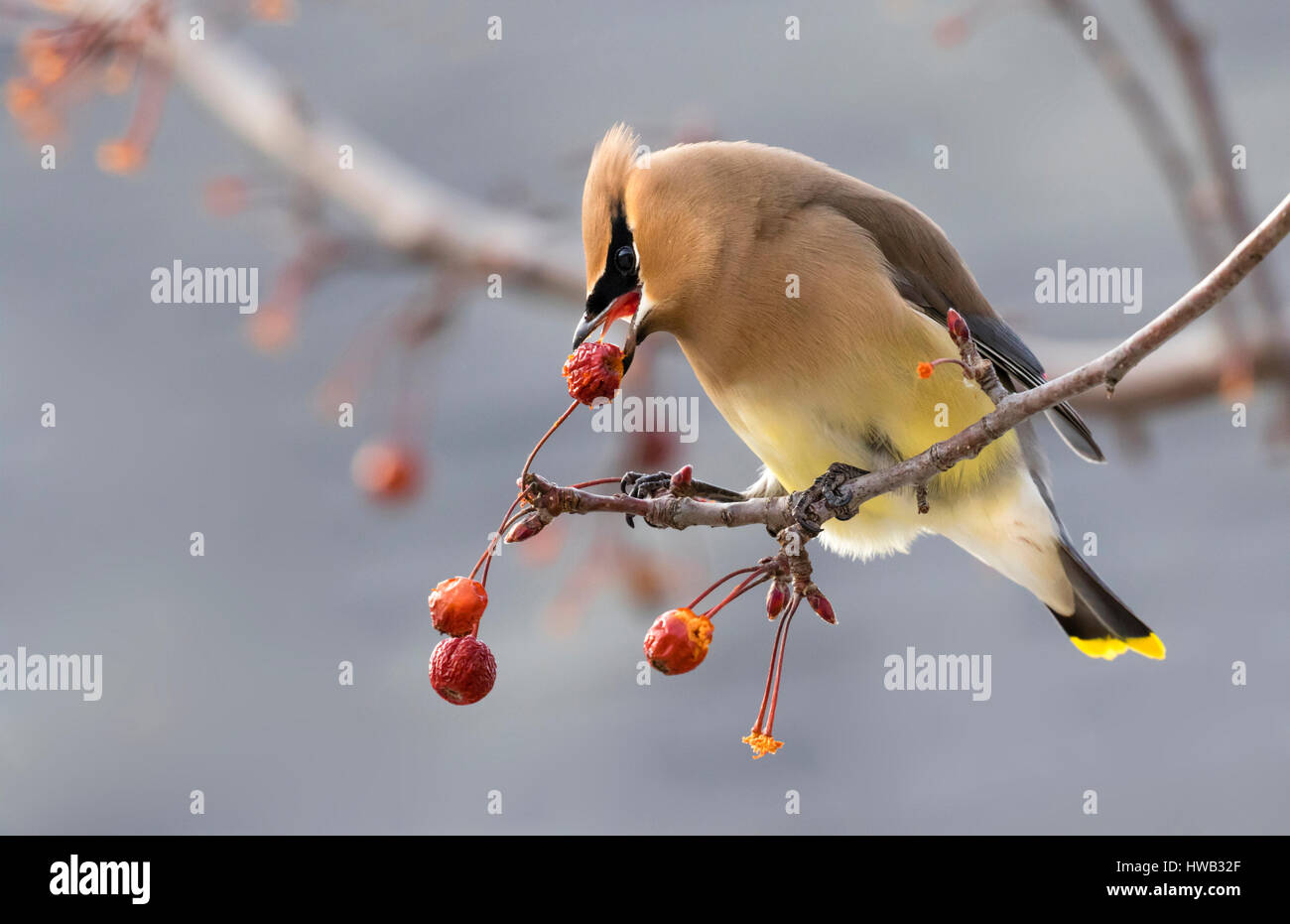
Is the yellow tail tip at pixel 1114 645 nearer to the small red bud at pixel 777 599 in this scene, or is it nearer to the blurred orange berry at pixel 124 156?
the small red bud at pixel 777 599

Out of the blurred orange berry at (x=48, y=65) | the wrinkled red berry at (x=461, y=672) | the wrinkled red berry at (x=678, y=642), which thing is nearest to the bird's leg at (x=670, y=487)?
the wrinkled red berry at (x=678, y=642)

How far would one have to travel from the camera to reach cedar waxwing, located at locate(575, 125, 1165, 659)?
2033 mm

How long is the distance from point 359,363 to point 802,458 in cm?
86

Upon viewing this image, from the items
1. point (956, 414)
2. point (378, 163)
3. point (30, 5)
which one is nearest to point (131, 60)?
point (30, 5)

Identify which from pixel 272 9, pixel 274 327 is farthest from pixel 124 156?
pixel 274 327

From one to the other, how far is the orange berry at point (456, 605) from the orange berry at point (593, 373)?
280 mm

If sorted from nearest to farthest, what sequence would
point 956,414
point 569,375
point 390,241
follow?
point 569,375
point 956,414
point 390,241

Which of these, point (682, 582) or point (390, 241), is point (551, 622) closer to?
point (682, 582)

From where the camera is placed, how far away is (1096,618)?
2398 millimetres

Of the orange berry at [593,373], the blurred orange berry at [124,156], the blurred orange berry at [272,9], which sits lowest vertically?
the orange berry at [593,373]

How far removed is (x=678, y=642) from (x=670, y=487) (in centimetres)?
36

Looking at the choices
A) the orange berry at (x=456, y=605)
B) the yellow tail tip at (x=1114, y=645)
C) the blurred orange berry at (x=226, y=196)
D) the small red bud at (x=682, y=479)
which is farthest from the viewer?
the blurred orange berry at (x=226, y=196)

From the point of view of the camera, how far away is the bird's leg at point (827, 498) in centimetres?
167

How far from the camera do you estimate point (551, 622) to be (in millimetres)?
3436
